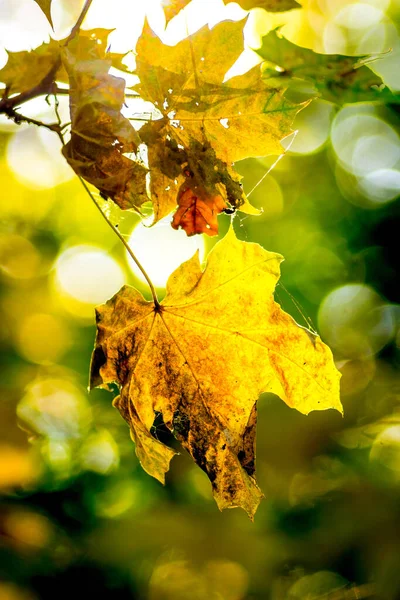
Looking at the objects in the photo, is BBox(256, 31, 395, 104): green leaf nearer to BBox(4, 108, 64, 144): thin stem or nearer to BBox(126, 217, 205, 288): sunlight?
BBox(4, 108, 64, 144): thin stem

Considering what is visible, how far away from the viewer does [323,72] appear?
979 mm

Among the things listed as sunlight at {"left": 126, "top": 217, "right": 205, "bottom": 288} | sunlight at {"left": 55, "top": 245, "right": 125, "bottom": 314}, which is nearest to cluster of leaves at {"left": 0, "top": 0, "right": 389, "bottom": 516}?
sunlight at {"left": 126, "top": 217, "right": 205, "bottom": 288}

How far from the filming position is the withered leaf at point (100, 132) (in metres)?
0.80

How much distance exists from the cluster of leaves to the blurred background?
309 cm

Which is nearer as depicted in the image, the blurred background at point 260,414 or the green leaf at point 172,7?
the green leaf at point 172,7

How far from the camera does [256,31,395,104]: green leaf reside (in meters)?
0.96

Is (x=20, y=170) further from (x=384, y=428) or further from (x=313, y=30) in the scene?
(x=384, y=428)

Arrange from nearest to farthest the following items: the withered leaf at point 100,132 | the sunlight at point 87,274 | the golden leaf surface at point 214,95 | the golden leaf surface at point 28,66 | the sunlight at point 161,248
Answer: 1. the withered leaf at point 100,132
2. the golden leaf surface at point 214,95
3. the golden leaf surface at point 28,66
4. the sunlight at point 161,248
5. the sunlight at point 87,274

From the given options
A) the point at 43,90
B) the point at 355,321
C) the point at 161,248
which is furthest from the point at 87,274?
the point at 43,90

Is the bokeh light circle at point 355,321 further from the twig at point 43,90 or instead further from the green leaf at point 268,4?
the twig at point 43,90

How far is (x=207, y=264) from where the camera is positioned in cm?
106

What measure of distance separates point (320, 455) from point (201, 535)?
1375 mm

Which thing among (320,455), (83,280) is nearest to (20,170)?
(83,280)

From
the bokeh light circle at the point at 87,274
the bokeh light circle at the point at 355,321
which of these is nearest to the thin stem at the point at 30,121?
the bokeh light circle at the point at 355,321
